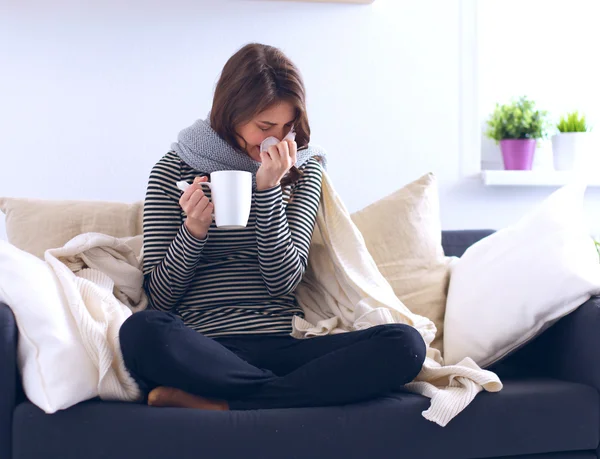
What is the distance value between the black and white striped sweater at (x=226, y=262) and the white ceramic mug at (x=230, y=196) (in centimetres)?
18

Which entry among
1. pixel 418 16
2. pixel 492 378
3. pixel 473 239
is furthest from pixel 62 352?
pixel 418 16

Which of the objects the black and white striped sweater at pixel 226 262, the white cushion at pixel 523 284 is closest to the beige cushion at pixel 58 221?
the black and white striped sweater at pixel 226 262

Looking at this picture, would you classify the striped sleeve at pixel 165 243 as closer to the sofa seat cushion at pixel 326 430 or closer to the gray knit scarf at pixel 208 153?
the gray knit scarf at pixel 208 153

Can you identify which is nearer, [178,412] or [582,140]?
[178,412]

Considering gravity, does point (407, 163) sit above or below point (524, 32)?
below

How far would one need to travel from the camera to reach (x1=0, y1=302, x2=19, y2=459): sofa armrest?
124 centimetres

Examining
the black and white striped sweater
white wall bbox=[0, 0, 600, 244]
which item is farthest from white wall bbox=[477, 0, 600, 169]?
the black and white striped sweater

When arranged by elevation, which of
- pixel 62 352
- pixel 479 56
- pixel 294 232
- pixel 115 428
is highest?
pixel 479 56

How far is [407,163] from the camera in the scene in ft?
7.73

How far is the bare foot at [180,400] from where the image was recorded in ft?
4.33

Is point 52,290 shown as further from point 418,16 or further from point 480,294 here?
point 418,16

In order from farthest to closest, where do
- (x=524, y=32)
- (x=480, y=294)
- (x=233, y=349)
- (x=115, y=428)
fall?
(x=524, y=32) → (x=480, y=294) → (x=233, y=349) → (x=115, y=428)

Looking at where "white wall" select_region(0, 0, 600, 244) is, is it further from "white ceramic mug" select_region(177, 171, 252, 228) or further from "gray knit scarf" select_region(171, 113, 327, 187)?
"white ceramic mug" select_region(177, 171, 252, 228)

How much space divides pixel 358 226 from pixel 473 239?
40 centimetres
